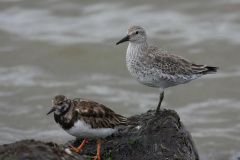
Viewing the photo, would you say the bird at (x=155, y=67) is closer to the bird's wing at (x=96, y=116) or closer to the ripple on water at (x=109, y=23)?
the bird's wing at (x=96, y=116)

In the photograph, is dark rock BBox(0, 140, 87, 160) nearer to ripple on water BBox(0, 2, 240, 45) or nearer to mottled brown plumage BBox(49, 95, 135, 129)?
mottled brown plumage BBox(49, 95, 135, 129)

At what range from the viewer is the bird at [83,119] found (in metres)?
5.72

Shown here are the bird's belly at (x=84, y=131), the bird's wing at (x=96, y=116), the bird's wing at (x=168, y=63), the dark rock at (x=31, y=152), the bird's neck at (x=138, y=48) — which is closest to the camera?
the dark rock at (x=31, y=152)

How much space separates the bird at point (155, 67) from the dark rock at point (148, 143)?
87cm

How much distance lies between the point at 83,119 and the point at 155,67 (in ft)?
8.30

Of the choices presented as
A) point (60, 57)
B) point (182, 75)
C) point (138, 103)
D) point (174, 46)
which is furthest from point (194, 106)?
point (60, 57)

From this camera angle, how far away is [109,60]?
16.3m

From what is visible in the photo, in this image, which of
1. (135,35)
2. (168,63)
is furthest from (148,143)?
(135,35)

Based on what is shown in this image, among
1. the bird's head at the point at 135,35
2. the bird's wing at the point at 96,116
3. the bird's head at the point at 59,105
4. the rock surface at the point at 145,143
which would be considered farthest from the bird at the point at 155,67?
the bird's head at the point at 59,105

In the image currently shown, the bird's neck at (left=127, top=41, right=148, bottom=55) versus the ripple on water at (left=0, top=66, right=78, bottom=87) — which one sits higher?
the bird's neck at (left=127, top=41, right=148, bottom=55)

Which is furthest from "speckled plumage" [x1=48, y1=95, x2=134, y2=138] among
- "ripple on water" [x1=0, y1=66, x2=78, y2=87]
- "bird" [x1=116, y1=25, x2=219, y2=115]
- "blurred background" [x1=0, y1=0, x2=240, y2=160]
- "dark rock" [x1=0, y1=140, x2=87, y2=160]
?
"ripple on water" [x1=0, y1=66, x2=78, y2=87]

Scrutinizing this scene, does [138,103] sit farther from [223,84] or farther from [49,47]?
[49,47]

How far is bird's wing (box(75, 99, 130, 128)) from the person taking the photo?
19.1 ft

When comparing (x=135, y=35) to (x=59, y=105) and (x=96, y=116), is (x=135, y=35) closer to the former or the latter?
(x=96, y=116)
